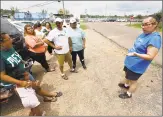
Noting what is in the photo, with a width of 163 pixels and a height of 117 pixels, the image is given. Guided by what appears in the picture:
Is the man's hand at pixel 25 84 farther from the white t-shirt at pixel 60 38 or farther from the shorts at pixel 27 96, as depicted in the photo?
the white t-shirt at pixel 60 38

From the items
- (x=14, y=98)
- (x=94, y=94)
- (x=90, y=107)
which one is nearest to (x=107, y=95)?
(x=94, y=94)

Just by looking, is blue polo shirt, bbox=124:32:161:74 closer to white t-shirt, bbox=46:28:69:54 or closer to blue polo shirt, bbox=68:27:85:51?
white t-shirt, bbox=46:28:69:54

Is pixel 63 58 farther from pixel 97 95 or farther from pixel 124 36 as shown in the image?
pixel 124 36

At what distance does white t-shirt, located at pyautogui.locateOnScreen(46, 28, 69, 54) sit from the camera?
16.6 ft

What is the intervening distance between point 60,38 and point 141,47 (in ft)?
7.39

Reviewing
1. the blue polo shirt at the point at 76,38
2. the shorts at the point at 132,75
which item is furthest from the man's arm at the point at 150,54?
the blue polo shirt at the point at 76,38

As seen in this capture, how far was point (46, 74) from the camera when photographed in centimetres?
583

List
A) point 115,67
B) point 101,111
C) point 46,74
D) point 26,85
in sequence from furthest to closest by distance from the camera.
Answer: point 115,67 < point 46,74 < point 101,111 < point 26,85

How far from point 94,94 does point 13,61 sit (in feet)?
6.94

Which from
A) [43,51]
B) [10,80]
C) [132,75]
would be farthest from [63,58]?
[10,80]

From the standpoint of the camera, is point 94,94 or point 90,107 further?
point 94,94

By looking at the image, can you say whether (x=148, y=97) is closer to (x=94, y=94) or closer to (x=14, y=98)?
(x=94, y=94)

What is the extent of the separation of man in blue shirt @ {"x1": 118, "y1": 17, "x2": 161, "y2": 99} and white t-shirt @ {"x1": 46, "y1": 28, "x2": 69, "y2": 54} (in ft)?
5.93

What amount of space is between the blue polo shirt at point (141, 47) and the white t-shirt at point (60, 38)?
1853mm
